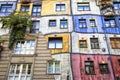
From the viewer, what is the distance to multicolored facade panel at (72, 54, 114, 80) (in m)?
18.6

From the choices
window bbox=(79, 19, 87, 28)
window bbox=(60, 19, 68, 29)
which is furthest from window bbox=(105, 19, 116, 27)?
window bbox=(60, 19, 68, 29)

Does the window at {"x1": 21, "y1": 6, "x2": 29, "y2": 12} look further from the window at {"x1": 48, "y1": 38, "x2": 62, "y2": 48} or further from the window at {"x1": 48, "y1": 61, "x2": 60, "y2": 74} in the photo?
the window at {"x1": 48, "y1": 61, "x2": 60, "y2": 74}

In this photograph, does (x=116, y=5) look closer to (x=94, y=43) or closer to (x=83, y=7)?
(x=83, y=7)

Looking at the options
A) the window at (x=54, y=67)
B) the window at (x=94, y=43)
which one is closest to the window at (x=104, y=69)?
the window at (x=94, y=43)

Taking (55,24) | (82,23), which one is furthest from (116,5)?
(55,24)

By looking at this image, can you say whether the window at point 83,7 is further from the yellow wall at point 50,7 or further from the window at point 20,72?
the window at point 20,72

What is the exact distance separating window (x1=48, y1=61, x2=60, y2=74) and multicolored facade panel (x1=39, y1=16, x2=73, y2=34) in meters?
3.82

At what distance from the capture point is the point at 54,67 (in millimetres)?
19516

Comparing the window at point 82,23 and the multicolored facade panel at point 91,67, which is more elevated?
the window at point 82,23

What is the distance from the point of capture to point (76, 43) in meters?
20.7

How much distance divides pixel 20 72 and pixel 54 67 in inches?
135

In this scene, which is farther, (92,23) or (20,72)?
(92,23)

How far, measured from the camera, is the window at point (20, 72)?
18984 millimetres

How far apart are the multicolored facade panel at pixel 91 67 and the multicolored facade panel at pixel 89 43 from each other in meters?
0.60
